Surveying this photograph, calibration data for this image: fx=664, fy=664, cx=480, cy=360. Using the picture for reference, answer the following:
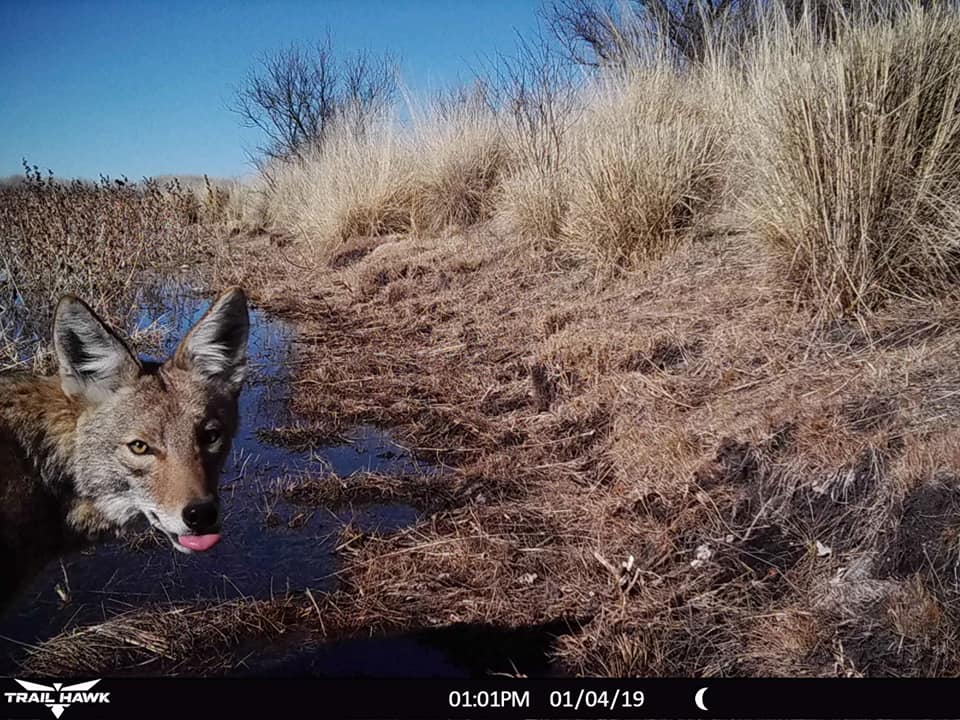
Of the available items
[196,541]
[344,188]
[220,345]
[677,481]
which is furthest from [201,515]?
[344,188]

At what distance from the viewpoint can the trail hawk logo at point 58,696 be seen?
1.37 metres

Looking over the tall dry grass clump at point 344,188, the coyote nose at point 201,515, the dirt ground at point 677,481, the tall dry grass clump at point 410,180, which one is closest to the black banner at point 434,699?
the dirt ground at point 677,481

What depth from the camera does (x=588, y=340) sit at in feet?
11.9

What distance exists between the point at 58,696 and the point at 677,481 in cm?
194

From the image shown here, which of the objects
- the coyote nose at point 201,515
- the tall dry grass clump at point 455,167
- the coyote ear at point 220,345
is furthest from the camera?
the tall dry grass clump at point 455,167

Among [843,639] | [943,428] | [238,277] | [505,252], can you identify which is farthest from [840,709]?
[505,252]

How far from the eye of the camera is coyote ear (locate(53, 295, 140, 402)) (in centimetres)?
141

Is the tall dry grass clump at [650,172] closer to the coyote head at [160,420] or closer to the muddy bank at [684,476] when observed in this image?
the muddy bank at [684,476]

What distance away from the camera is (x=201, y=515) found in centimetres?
147

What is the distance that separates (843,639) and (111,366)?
1879mm

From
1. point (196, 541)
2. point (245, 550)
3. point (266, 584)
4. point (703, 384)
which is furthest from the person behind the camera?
point (703, 384)

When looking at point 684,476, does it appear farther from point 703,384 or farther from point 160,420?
point 160,420

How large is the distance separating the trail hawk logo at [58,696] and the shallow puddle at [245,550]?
23cm

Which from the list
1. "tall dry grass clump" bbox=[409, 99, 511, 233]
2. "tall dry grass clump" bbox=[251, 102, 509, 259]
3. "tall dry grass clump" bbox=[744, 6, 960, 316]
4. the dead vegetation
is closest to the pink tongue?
Answer: the dead vegetation
